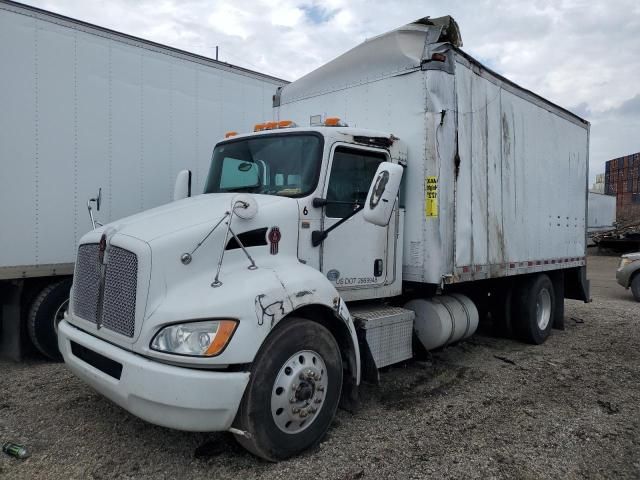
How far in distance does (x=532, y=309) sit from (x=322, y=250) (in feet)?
14.5

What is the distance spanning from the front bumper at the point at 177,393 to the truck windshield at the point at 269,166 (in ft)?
5.51

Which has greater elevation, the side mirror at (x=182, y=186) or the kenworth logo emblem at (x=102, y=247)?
the side mirror at (x=182, y=186)

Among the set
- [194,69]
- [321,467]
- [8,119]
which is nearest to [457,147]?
[321,467]

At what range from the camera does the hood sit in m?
3.47

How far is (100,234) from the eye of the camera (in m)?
3.72

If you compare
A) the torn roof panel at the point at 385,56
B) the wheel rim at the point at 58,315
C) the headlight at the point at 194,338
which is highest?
the torn roof panel at the point at 385,56

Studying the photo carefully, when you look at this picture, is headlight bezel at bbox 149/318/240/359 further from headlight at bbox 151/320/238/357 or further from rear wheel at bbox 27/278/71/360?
rear wheel at bbox 27/278/71/360

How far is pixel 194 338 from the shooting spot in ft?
10.2

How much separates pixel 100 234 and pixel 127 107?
3207mm

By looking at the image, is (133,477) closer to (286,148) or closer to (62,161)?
(286,148)

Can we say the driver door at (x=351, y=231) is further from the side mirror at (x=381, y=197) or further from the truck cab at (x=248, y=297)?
the side mirror at (x=381, y=197)

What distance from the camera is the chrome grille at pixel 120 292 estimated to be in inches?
129

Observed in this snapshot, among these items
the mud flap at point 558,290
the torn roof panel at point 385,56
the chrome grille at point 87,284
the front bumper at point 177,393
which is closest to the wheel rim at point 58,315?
the chrome grille at point 87,284

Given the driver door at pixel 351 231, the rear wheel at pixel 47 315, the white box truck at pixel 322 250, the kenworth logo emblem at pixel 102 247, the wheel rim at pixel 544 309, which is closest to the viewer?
the white box truck at pixel 322 250
